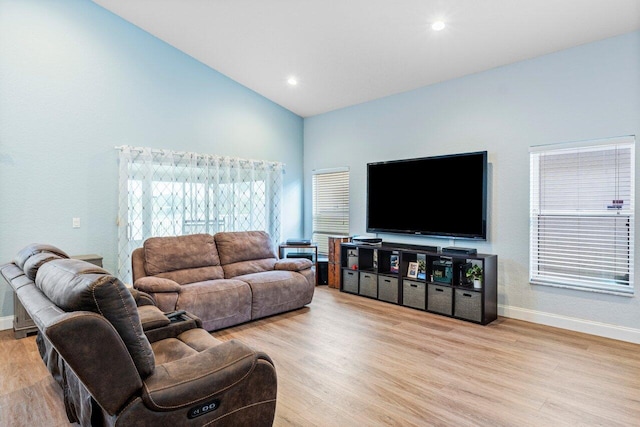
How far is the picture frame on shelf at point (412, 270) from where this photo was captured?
4.69m

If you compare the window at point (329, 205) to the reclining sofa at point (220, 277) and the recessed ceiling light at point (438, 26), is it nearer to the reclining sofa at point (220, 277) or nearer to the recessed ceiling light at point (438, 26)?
the reclining sofa at point (220, 277)

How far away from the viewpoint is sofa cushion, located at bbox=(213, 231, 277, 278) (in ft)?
15.2

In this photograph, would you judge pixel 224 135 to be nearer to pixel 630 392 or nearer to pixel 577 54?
pixel 577 54

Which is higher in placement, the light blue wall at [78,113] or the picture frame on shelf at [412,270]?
the light blue wall at [78,113]

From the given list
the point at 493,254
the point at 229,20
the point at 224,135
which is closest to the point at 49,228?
the point at 224,135

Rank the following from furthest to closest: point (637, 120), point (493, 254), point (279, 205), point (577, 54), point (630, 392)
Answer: point (279, 205) < point (493, 254) < point (577, 54) < point (637, 120) < point (630, 392)

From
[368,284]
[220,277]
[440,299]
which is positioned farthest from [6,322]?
[440,299]

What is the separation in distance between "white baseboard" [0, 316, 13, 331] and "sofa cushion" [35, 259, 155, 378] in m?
3.04

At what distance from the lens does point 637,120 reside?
3.42 metres

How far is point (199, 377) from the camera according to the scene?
5.30 ft

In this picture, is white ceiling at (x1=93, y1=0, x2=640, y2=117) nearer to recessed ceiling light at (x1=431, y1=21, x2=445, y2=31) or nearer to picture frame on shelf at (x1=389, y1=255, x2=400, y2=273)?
recessed ceiling light at (x1=431, y1=21, x2=445, y2=31)

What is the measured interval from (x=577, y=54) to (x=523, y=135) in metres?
0.91

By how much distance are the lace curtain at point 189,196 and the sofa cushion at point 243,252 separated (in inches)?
21.3

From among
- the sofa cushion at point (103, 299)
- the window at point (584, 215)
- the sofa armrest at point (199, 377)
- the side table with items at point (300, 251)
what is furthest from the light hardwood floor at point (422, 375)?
the side table with items at point (300, 251)
